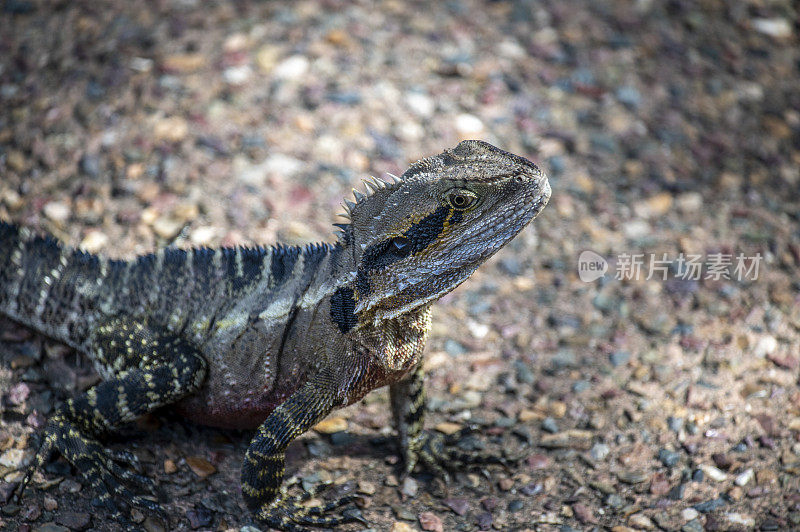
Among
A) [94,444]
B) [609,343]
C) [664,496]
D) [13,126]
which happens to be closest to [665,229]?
[609,343]

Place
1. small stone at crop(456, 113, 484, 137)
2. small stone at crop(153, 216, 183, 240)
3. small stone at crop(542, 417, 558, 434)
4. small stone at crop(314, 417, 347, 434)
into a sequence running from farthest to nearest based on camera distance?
1. small stone at crop(456, 113, 484, 137)
2. small stone at crop(153, 216, 183, 240)
3. small stone at crop(542, 417, 558, 434)
4. small stone at crop(314, 417, 347, 434)

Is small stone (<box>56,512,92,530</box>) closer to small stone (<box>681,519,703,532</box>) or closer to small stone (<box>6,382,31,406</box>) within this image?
small stone (<box>6,382,31,406</box>)

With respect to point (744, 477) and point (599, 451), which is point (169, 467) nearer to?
point (599, 451)

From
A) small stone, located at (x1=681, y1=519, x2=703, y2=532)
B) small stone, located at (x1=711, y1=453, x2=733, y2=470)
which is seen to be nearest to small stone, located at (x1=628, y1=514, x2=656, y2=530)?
small stone, located at (x1=681, y1=519, x2=703, y2=532)

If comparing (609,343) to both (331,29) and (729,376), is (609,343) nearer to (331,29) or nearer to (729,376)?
(729,376)

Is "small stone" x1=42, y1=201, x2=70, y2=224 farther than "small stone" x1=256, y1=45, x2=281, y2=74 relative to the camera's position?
No
